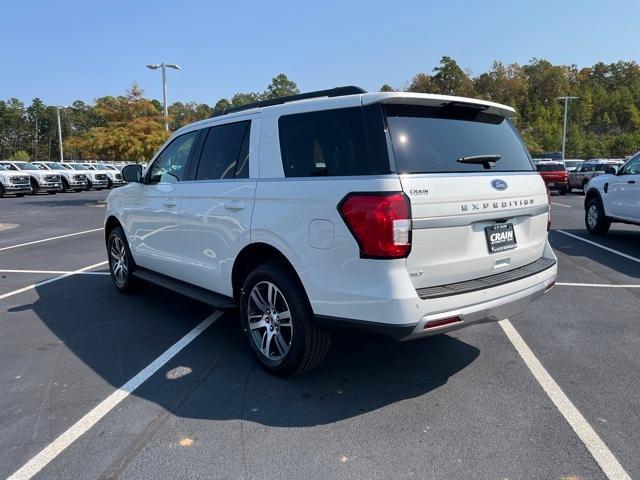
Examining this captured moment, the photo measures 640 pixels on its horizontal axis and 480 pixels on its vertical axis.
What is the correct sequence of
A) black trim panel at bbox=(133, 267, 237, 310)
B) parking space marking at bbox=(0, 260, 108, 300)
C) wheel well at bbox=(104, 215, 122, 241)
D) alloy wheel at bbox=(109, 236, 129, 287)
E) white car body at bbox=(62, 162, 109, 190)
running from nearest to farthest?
black trim panel at bbox=(133, 267, 237, 310) → alloy wheel at bbox=(109, 236, 129, 287) → wheel well at bbox=(104, 215, 122, 241) → parking space marking at bbox=(0, 260, 108, 300) → white car body at bbox=(62, 162, 109, 190)

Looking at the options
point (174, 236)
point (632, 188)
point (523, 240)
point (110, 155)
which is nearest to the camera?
point (523, 240)

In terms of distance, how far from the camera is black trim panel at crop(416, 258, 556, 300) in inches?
121

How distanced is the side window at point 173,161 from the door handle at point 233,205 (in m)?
1.05

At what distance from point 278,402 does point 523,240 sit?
2124 millimetres

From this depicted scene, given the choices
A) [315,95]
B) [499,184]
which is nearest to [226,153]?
[315,95]

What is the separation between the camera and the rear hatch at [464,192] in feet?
10.1

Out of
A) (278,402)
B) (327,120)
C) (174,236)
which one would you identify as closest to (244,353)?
(278,402)

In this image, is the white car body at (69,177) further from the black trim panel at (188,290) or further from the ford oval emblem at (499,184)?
the ford oval emblem at (499,184)

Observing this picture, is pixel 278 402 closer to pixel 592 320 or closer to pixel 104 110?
pixel 592 320

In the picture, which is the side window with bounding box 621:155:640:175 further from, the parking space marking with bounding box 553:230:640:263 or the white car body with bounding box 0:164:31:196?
the white car body with bounding box 0:164:31:196

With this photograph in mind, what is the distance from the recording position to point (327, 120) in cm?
345

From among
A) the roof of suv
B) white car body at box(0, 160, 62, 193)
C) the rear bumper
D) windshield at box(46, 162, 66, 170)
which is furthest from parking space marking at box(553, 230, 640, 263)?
windshield at box(46, 162, 66, 170)

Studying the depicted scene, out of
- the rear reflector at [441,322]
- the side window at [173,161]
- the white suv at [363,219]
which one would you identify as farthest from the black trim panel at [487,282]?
the side window at [173,161]

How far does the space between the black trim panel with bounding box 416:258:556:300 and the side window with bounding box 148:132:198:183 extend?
283 cm
